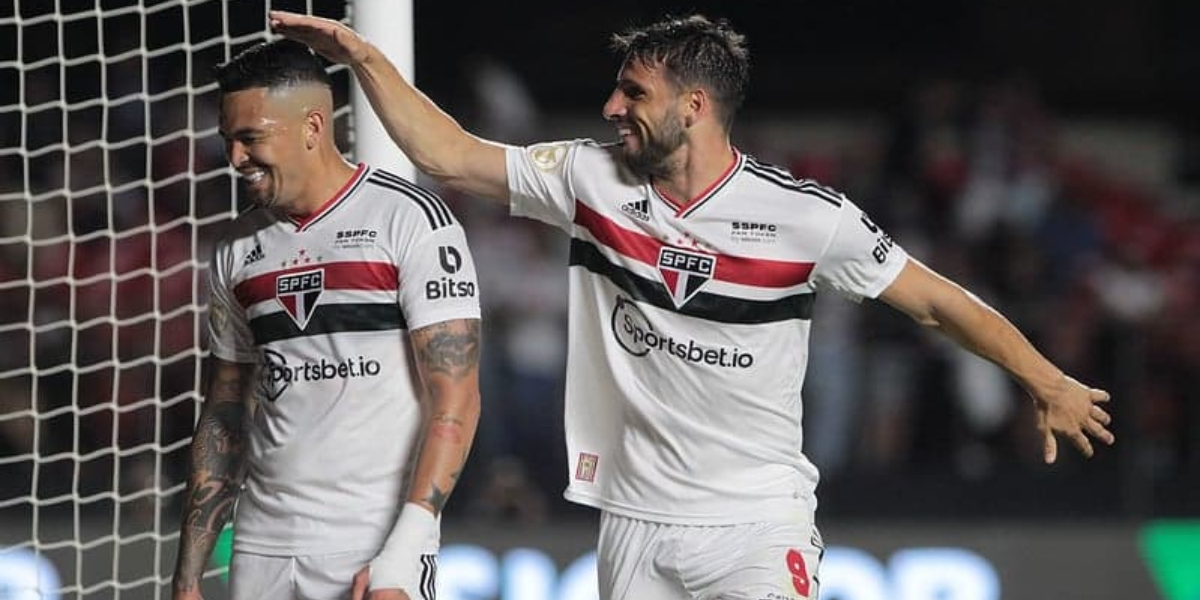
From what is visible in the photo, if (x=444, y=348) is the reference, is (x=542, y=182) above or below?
above

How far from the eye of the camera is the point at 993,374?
371 inches

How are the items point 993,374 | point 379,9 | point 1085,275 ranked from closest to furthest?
point 379,9 < point 993,374 < point 1085,275

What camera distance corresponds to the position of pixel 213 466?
4.33 metres

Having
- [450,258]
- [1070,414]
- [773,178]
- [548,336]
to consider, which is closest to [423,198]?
[450,258]

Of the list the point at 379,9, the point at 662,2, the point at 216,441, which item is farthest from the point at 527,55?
the point at 216,441

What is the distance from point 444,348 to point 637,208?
83 centimetres

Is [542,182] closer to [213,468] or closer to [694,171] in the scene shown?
[694,171]

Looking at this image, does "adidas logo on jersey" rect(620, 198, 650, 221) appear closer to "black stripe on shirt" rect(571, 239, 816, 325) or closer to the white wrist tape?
"black stripe on shirt" rect(571, 239, 816, 325)

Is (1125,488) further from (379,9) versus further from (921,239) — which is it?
(379,9)

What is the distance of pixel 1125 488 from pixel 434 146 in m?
5.31

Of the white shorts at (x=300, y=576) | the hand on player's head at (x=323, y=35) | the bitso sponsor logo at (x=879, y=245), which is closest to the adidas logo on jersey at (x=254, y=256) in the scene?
the hand on player's head at (x=323, y=35)

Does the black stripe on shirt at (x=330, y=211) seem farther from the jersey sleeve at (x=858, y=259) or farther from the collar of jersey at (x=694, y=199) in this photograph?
the jersey sleeve at (x=858, y=259)

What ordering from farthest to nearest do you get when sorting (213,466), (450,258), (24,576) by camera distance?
(24,576)
(213,466)
(450,258)

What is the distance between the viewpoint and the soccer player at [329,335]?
4.08 m
